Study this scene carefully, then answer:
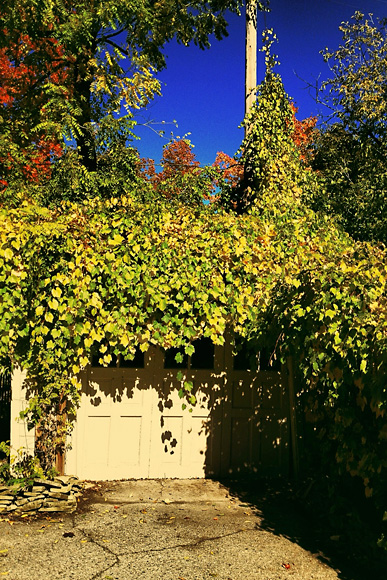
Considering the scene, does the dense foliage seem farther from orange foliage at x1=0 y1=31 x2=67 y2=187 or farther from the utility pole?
orange foliage at x1=0 y1=31 x2=67 y2=187

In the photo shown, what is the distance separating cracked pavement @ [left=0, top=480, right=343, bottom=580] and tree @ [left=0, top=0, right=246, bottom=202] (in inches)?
275

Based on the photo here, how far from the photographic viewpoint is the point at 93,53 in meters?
12.8

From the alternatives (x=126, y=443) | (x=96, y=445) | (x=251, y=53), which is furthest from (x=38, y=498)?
(x=251, y=53)

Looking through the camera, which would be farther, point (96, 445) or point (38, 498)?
point (96, 445)

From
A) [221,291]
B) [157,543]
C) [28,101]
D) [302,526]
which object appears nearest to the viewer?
[157,543]

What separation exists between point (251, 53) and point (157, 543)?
1075 cm

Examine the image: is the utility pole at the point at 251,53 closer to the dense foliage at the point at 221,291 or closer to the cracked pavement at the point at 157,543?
the dense foliage at the point at 221,291

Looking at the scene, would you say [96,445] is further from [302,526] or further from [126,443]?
[302,526]

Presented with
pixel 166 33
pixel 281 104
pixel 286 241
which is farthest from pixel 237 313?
pixel 166 33

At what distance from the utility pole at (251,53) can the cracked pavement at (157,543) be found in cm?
866

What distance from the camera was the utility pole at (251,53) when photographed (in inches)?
447

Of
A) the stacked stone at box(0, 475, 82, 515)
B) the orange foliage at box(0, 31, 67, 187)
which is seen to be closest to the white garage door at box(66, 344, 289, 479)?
the stacked stone at box(0, 475, 82, 515)

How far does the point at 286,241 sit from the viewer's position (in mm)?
7051

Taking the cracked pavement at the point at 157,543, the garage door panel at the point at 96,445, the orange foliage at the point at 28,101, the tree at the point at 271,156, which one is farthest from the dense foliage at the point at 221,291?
the orange foliage at the point at 28,101
